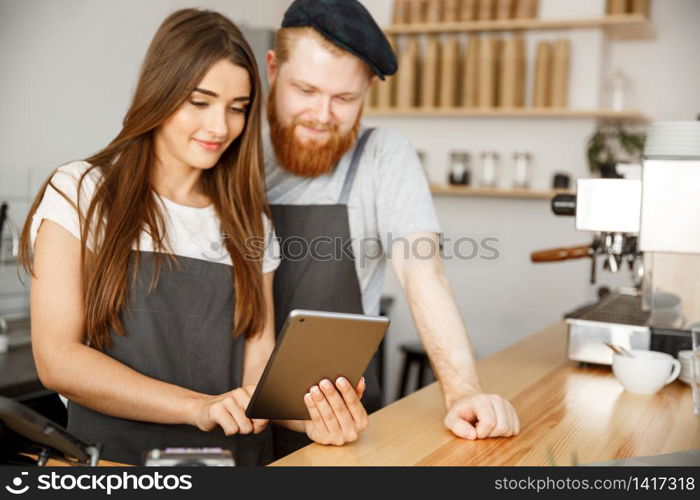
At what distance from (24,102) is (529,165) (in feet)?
8.08

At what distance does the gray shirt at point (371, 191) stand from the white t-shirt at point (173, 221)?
170 millimetres

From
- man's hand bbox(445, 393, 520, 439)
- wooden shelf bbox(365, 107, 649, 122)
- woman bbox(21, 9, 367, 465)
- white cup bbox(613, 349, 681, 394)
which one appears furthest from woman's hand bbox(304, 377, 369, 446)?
wooden shelf bbox(365, 107, 649, 122)

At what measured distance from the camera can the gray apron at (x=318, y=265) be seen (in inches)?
69.4

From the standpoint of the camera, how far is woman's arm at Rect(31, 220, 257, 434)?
4.30 ft

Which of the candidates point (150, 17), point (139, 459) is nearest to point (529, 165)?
point (150, 17)

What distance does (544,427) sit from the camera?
4.50 feet

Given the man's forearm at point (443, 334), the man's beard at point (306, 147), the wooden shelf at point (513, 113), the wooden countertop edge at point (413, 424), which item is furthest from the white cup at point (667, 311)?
the wooden shelf at point (513, 113)

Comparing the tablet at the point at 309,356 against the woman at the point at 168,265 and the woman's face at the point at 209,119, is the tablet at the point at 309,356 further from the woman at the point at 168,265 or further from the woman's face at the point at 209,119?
the woman's face at the point at 209,119

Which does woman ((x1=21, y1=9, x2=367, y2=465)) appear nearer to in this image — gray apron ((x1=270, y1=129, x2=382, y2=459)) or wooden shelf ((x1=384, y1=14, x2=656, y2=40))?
gray apron ((x1=270, y1=129, x2=382, y2=459))

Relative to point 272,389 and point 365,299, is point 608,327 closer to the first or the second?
point 365,299

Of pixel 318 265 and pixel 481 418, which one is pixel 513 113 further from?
pixel 481 418

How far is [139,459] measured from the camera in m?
1.43

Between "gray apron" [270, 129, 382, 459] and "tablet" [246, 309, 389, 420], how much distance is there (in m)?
0.59
